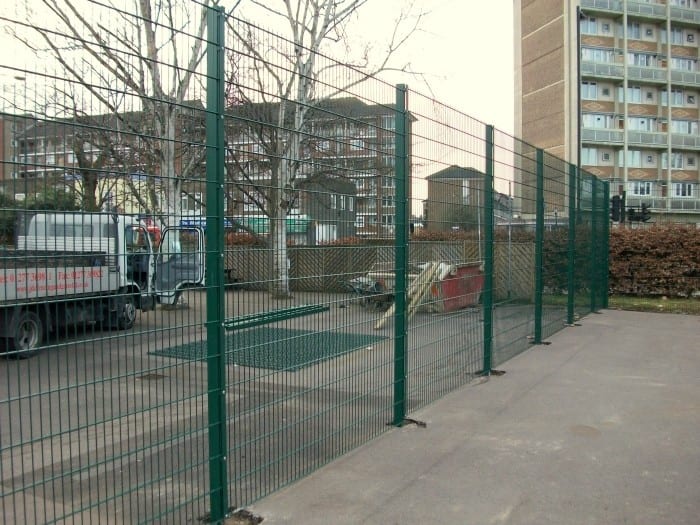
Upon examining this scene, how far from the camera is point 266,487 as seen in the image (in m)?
4.07

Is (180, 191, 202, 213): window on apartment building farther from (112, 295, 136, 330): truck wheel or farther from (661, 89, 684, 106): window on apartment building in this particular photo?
(661, 89, 684, 106): window on apartment building

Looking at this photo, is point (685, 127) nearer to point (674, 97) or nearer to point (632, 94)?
point (674, 97)

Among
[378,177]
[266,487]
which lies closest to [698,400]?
[378,177]

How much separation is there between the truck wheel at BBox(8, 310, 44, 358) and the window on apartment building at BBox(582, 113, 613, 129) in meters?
56.4

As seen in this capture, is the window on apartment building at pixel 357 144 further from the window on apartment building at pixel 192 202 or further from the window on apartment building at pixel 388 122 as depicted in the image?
the window on apartment building at pixel 192 202

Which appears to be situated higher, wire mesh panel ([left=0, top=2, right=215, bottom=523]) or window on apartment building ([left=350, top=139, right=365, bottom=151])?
window on apartment building ([left=350, top=139, right=365, bottom=151])

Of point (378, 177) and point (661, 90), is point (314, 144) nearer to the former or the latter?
point (378, 177)

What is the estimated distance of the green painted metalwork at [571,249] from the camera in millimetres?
11430

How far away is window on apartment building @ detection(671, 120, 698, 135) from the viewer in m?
55.6

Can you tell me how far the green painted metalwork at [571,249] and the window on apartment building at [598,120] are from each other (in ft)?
149

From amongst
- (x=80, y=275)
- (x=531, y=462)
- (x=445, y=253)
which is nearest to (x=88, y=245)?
(x=80, y=275)

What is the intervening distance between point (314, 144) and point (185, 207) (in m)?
1.30

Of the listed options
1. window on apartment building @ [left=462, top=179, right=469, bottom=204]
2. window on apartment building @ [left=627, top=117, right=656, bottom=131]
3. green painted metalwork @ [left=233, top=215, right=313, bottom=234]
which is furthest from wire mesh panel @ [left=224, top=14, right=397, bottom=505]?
window on apartment building @ [left=627, top=117, right=656, bottom=131]

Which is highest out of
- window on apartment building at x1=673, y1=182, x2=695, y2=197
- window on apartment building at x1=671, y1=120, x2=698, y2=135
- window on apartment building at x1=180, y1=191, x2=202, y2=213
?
A: window on apartment building at x1=671, y1=120, x2=698, y2=135
